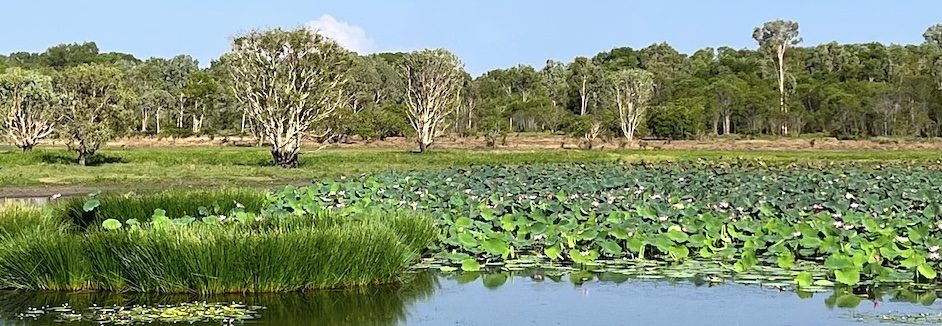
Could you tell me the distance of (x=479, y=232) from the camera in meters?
12.9

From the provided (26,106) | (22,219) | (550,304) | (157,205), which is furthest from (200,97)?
(550,304)

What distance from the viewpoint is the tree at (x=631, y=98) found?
62969 mm

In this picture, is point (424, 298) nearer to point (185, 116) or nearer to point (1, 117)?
point (1, 117)

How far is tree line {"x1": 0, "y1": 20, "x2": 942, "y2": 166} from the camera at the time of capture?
1503 inches

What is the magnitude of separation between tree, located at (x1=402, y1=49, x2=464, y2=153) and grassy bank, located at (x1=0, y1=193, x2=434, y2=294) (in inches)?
1614

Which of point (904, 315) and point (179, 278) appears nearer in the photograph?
point (904, 315)

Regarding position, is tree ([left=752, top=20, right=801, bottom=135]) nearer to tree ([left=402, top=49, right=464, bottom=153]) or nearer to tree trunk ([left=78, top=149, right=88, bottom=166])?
tree ([left=402, top=49, right=464, bottom=153])

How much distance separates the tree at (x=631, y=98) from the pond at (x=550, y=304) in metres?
52.5

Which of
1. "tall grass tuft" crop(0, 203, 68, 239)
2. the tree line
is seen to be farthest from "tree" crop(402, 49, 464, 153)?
"tall grass tuft" crop(0, 203, 68, 239)

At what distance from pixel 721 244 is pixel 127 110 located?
3089 cm

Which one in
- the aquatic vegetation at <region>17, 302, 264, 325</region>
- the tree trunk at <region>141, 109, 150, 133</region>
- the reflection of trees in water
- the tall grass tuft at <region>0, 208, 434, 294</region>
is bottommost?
the reflection of trees in water

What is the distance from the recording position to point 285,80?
38.0 m

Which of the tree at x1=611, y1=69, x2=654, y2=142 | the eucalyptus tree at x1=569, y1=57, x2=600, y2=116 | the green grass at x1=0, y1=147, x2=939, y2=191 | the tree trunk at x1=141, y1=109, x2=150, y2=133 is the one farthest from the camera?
the eucalyptus tree at x1=569, y1=57, x2=600, y2=116

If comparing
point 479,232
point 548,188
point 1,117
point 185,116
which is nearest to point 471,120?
point 185,116
